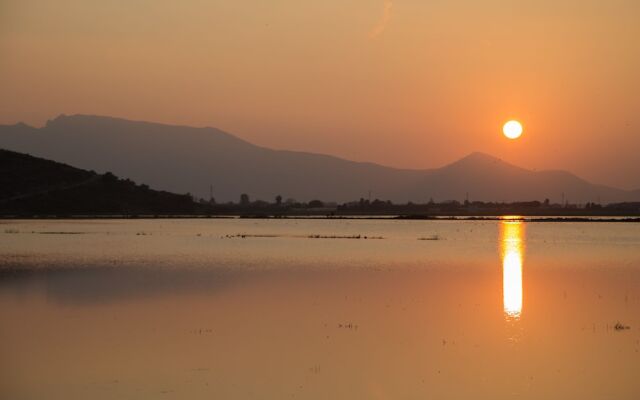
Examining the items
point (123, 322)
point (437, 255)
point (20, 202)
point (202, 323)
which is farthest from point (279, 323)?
point (20, 202)

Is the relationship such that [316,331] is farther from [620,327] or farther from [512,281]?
[512,281]

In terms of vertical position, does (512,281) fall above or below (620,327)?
above

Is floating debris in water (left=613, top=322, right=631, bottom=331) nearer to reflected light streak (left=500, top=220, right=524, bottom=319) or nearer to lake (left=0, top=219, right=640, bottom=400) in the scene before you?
lake (left=0, top=219, right=640, bottom=400)

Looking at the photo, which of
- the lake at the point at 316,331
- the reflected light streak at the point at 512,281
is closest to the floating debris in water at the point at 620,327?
the lake at the point at 316,331

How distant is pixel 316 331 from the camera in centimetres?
2683

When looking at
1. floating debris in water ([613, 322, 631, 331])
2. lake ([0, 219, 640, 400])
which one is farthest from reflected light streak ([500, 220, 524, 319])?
floating debris in water ([613, 322, 631, 331])

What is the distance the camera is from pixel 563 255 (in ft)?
218

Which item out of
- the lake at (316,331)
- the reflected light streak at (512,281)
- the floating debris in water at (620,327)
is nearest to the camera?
the lake at (316,331)

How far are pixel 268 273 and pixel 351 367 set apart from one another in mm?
26007

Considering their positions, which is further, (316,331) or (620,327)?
(620,327)

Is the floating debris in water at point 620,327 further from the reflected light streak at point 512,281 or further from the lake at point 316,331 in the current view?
the reflected light streak at point 512,281

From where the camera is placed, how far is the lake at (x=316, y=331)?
19.7 meters

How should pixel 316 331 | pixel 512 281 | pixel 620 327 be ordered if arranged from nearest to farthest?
pixel 316 331, pixel 620 327, pixel 512 281

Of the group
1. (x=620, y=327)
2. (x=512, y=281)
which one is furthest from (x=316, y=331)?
(x=512, y=281)
